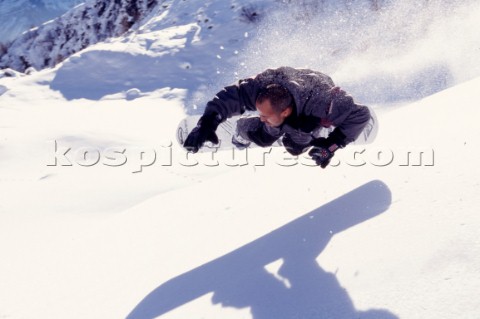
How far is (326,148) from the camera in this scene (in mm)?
3199

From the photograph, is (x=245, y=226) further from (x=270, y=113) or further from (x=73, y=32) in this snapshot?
(x=73, y=32)

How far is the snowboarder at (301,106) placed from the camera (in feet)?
9.88

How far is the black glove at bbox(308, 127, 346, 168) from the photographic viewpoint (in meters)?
3.17

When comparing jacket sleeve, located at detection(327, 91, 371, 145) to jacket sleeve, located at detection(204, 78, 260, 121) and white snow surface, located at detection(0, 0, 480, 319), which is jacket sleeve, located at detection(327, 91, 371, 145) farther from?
jacket sleeve, located at detection(204, 78, 260, 121)

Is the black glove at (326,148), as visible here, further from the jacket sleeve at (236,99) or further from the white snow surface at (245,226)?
the jacket sleeve at (236,99)

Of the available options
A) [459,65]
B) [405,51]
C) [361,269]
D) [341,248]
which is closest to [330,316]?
[361,269]

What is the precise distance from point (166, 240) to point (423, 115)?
238 centimetres

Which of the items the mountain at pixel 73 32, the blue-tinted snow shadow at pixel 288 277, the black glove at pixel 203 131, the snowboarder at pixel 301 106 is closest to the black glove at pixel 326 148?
the snowboarder at pixel 301 106

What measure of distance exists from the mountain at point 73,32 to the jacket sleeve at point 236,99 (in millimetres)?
14612

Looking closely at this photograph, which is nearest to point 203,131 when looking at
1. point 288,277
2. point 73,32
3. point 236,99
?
point 236,99

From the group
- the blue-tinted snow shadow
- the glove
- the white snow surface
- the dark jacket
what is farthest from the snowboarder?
the blue-tinted snow shadow

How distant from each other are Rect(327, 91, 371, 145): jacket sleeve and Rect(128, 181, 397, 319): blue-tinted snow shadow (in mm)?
576

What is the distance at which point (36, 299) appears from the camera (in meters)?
2.51

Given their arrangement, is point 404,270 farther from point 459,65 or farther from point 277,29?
point 277,29
